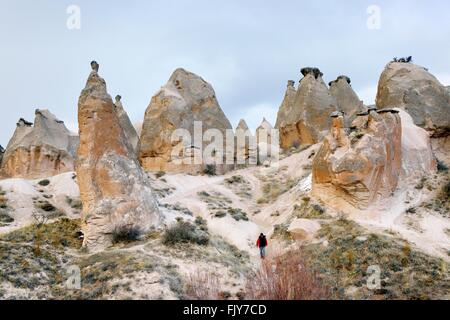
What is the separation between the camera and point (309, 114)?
30.9m

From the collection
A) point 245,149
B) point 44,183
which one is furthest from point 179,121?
point 44,183

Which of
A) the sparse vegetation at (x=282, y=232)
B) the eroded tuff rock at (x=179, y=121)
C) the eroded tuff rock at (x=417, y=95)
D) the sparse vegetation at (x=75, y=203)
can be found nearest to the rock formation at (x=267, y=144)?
the eroded tuff rock at (x=179, y=121)

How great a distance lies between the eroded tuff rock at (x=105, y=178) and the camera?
1547 cm

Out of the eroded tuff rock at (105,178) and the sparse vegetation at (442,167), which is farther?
the sparse vegetation at (442,167)

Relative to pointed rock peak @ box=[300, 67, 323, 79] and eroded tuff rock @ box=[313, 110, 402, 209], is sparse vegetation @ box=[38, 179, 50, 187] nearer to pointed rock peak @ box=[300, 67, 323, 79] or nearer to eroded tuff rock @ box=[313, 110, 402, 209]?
eroded tuff rock @ box=[313, 110, 402, 209]

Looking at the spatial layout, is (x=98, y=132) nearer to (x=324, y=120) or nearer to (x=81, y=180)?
(x=81, y=180)

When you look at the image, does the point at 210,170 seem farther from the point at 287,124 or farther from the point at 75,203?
the point at 287,124

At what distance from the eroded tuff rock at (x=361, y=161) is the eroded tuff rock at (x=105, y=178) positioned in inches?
235

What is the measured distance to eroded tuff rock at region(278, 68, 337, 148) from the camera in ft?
101

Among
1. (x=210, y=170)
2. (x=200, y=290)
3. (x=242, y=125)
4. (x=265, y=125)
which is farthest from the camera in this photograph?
(x=265, y=125)

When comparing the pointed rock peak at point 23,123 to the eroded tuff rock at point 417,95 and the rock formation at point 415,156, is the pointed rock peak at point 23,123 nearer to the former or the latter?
the eroded tuff rock at point 417,95

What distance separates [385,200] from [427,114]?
7.66 metres

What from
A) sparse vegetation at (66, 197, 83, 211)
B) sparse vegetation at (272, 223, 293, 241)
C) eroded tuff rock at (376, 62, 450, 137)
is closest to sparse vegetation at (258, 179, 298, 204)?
sparse vegetation at (272, 223, 293, 241)

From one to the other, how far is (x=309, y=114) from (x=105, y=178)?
17.5 metres
